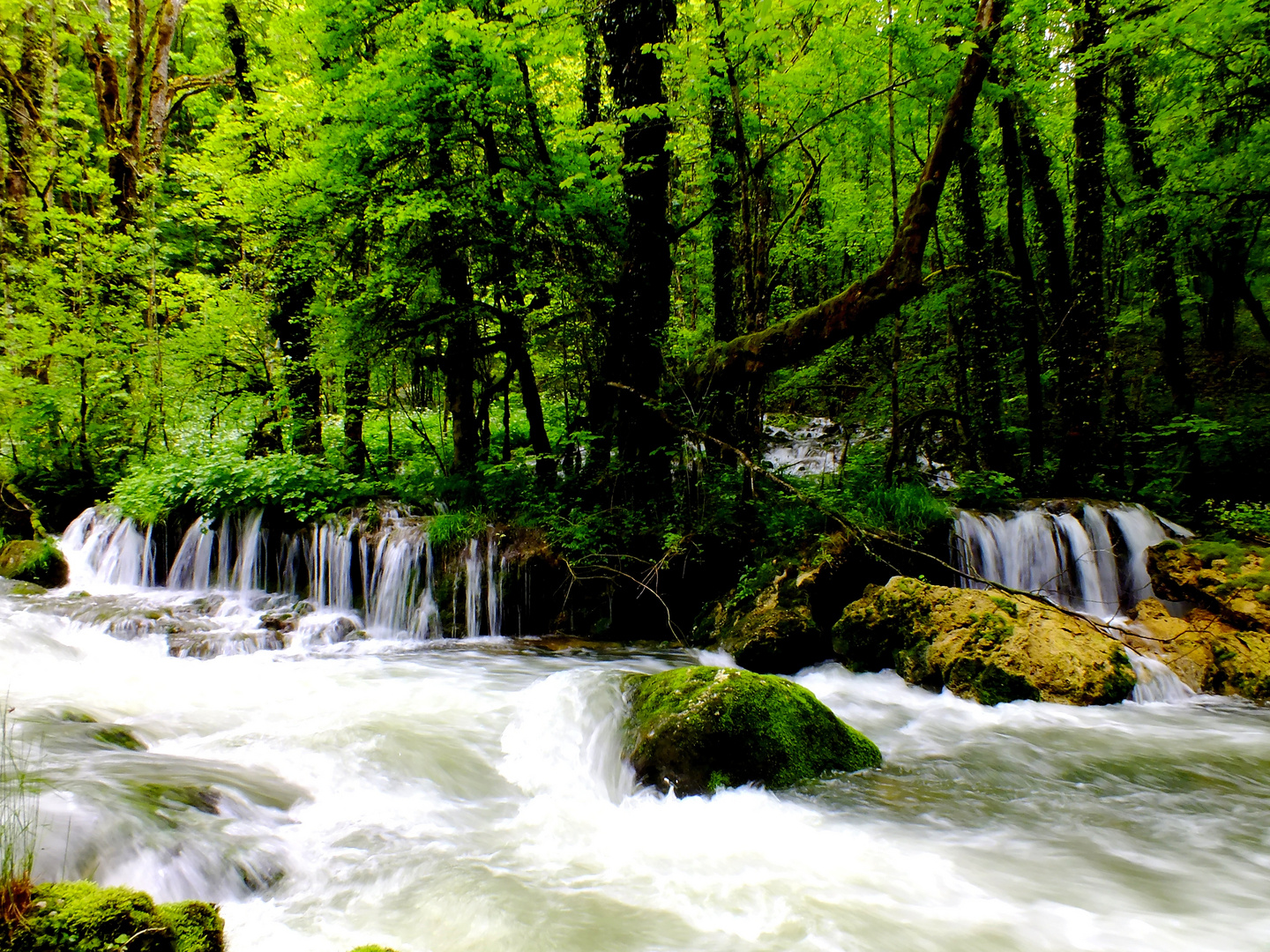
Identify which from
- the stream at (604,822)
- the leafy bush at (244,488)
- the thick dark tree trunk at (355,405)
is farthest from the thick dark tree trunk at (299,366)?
the stream at (604,822)

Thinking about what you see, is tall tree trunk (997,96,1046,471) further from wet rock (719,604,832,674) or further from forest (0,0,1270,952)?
wet rock (719,604,832,674)

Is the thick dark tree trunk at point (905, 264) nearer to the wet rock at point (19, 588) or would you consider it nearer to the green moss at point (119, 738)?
the green moss at point (119, 738)

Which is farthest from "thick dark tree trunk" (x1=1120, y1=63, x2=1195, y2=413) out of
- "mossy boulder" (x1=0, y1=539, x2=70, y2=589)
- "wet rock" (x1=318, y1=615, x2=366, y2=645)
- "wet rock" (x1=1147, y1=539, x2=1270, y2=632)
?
"mossy boulder" (x1=0, y1=539, x2=70, y2=589)

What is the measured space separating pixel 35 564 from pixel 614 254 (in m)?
9.54

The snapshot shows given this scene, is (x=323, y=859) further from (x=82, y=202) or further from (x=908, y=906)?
(x=82, y=202)

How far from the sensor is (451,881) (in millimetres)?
3135

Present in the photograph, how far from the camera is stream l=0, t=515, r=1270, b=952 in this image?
279 centimetres

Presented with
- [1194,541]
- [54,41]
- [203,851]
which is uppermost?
[54,41]

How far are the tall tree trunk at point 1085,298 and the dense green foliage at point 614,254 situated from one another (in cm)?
6

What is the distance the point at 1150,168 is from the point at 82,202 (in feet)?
70.4

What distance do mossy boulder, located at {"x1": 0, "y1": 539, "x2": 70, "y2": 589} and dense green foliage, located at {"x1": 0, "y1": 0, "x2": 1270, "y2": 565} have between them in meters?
1.28

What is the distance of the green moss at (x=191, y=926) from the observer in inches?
73.9

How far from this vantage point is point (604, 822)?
12.6 ft

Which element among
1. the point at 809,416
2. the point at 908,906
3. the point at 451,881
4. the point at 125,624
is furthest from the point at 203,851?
the point at 809,416
